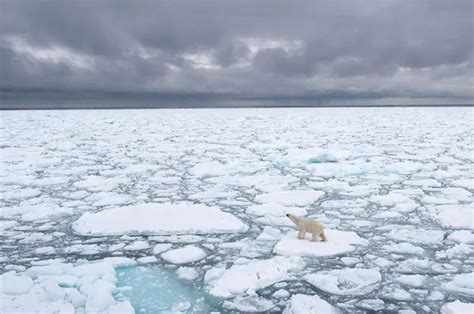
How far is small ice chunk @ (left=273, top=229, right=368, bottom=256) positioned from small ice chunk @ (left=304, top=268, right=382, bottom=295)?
0.32m

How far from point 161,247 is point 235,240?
26.2 inches

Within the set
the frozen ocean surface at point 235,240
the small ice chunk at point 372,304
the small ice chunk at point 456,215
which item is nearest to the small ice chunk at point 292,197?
the frozen ocean surface at point 235,240

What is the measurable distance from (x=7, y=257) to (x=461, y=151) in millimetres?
9143

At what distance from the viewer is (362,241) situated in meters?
3.56

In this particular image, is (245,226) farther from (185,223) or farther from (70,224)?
(70,224)

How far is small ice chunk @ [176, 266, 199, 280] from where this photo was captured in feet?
9.64

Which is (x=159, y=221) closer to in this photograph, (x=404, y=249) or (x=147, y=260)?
(x=147, y=260)

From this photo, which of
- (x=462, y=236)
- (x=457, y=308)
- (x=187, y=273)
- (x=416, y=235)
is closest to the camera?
(x=457, y=308)

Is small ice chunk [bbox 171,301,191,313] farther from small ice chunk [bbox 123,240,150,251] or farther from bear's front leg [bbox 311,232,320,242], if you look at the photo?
bear's front leg [bbox 311,232,320,242]

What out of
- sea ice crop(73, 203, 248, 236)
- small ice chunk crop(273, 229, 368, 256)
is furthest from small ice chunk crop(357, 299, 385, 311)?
sea ice crop(73, 203, 248, 236)

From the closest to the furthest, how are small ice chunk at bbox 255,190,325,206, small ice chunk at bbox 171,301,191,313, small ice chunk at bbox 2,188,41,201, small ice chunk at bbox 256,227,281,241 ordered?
1. small ice chunk at bbox 171,301,191,313
2. small ice chunk at bbox 256,227,281,241
3. small ice chunk at bbox 255,190,325,206
4. small ice chunk at bbox 2,188,41,201

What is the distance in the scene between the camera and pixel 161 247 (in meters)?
3.48

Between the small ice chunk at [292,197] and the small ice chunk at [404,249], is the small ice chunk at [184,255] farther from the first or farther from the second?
the small ice chunk at [292,197]

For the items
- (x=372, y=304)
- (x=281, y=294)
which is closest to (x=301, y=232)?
(x=281, y=294)
